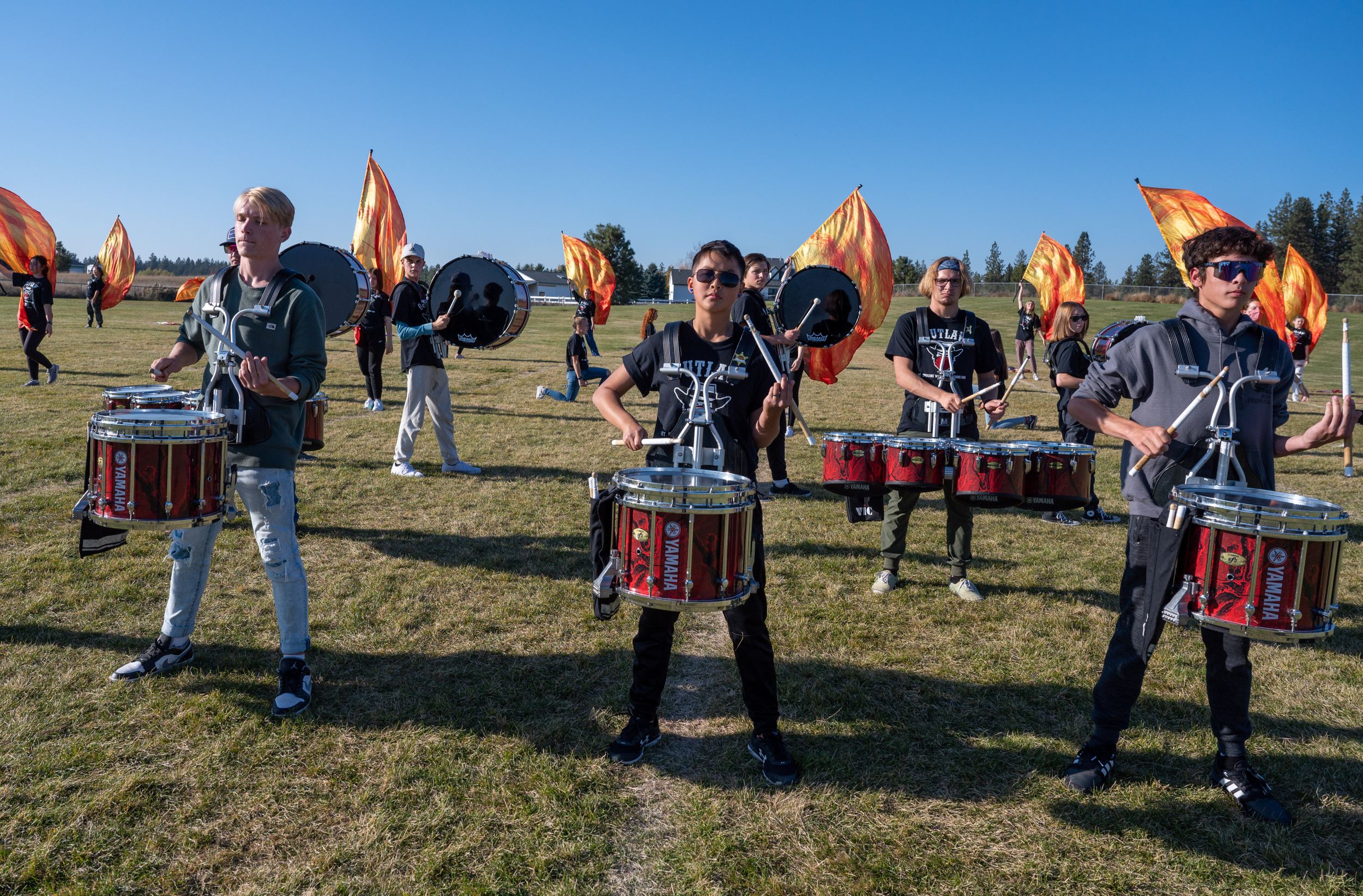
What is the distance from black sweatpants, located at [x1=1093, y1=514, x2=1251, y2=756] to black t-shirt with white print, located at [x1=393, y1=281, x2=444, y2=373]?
6608mm

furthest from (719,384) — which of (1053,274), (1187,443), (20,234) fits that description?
(1053,274)

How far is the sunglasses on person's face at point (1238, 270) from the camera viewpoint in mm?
3160

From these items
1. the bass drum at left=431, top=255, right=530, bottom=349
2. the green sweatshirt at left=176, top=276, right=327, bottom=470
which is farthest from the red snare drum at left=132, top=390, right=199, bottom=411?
the bass drum at left=431, top=255, right=530, bottom=349

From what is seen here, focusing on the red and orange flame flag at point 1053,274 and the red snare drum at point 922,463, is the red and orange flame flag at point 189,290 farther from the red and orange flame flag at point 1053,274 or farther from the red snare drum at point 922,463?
the red snare drum at point 922,463

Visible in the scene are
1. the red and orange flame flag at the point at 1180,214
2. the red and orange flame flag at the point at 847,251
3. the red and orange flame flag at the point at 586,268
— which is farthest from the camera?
the red and orange flame flag at the point at 586,268

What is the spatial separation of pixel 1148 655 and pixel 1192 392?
1.04m

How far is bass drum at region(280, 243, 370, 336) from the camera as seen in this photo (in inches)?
255

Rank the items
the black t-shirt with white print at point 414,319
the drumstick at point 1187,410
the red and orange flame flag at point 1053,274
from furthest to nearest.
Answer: the red and orange flame flag at point 1053,274
the black t-shirt with white print at point 414,319
the drumstick at point 1187,410

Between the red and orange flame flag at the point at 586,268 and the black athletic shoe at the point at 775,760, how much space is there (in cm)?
2212

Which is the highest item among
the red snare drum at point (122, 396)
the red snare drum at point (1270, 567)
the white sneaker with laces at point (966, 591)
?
the red snare drum at point (122, 396)

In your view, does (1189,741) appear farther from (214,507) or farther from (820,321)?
(820,321)

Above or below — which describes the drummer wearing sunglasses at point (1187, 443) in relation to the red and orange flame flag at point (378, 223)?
below

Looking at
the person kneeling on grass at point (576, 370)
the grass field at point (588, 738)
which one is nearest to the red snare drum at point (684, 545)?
the grass field at point (588, 738)

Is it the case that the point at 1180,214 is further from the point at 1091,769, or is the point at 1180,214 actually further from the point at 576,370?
the point at 576,370
